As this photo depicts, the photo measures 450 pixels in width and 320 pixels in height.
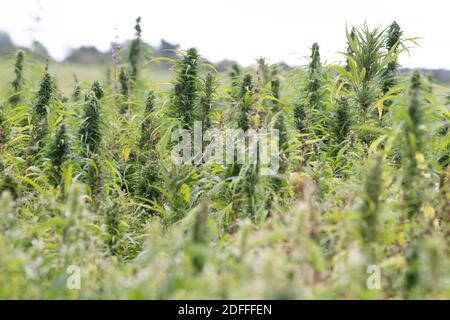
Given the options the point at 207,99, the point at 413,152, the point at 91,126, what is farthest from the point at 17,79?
the point at 413,152

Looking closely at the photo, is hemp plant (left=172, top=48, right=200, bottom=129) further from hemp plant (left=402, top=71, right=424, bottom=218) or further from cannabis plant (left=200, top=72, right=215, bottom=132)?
hemp plant (left=402, top=71, right=424, bottom=218)

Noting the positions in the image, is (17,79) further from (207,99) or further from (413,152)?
(413,152)

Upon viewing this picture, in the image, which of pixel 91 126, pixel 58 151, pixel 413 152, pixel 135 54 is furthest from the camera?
pixel 135 54

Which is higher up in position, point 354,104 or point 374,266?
point 354,104

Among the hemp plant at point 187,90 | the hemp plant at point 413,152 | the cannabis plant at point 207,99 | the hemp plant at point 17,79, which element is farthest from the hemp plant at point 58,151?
the hemp plant at point 413,152

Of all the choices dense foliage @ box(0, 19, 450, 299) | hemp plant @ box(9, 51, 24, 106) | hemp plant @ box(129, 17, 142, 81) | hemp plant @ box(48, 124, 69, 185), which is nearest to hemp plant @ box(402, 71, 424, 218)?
dense foliage @ box(0, 19, 450, 299)

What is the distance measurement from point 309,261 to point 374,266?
0.47 meters

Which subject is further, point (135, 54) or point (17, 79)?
point (135, 54)

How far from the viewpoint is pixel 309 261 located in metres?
2.33

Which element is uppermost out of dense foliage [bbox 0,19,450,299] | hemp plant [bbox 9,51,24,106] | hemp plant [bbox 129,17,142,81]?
hemp plant [bbox 129,17,142,81]

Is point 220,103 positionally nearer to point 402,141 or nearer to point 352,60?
point 352,60

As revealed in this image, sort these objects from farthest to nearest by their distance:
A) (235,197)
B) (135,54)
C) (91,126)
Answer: (135,54), (91,126), (235,197)
